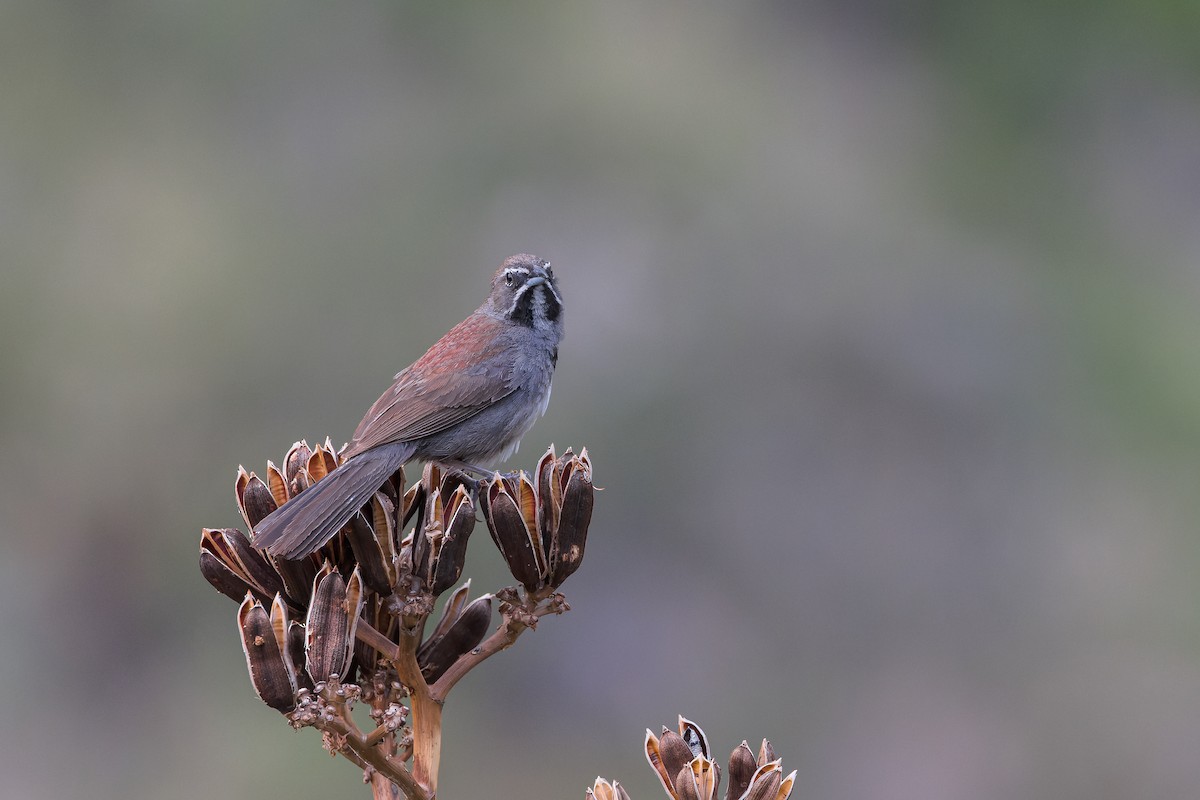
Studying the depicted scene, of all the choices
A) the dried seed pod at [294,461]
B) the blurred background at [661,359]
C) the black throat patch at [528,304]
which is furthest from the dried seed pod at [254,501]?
the blurred background at [661,359]

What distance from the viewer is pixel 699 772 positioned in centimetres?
276

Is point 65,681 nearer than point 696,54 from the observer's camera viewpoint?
Yes

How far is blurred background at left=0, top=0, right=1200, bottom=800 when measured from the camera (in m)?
11.3

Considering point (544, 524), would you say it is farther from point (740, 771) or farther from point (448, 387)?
point (448, 387)

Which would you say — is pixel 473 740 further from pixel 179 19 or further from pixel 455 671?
pixel 179 19

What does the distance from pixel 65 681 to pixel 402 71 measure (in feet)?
25.6

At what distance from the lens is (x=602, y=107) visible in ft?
47.5

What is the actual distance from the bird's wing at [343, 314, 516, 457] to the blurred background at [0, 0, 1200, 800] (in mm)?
4484

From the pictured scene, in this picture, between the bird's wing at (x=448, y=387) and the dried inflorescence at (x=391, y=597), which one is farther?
the bird's wing at (x=448, y=387)

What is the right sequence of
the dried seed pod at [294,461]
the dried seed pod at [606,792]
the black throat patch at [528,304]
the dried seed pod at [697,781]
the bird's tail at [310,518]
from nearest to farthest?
1. the dried seed pod at [697,781]
2. the dried seed pod at [606,792]
3. the bird's tail at [310,518]
4. the dried seed pod at [294,461]
5. the black throat patch at [528,304]

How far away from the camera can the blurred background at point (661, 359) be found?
37.0ft

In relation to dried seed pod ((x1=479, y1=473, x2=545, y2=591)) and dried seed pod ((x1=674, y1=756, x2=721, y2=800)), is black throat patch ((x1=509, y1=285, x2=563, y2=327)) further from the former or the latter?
dried seed pod ((x1=674, y1=756, x2=721, y2=800))

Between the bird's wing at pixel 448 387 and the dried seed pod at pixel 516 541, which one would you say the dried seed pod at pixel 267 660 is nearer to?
the dried seed pod at pixel 516 541

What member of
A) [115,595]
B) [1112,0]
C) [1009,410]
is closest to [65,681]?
[115,595]
